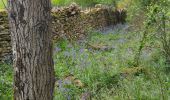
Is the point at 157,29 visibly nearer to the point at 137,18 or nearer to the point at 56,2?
the point at 137,18

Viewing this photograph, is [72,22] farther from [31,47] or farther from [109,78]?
[31,47]

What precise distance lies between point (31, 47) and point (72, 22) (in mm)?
11541

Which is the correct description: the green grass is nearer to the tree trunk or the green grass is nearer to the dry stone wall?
the dry stone wall

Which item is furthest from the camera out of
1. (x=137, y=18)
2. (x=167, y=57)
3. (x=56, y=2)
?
(x=56, y=2)

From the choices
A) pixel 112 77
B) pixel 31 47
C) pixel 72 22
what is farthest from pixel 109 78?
pixel 72 22

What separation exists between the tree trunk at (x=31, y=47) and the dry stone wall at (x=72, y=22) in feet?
22.0

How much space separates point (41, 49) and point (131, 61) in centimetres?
521

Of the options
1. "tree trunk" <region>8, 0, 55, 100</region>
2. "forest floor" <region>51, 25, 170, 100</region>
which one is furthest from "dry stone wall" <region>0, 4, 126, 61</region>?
"tree trunk" <region>8, 0, 55, 100</region>

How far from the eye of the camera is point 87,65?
9484 mm

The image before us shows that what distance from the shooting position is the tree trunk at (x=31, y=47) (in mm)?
4676

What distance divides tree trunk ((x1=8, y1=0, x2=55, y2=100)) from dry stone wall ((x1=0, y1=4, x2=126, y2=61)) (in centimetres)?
672

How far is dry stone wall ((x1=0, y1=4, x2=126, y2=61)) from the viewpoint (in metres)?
11.9

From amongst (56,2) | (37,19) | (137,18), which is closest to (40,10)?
(37,19)

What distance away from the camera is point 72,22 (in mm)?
16219
